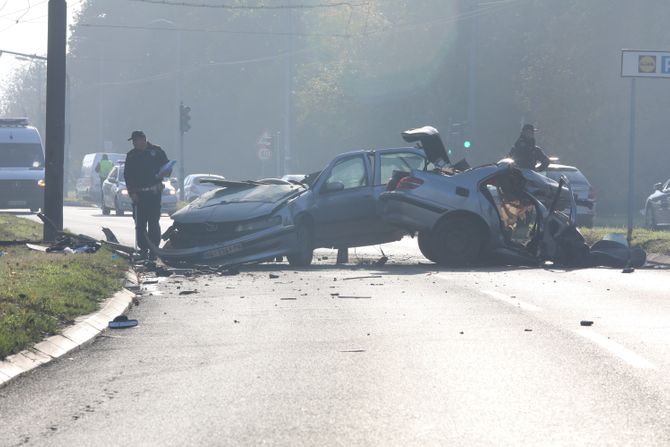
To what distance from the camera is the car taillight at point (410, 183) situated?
19.5 m

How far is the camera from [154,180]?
2017 cm

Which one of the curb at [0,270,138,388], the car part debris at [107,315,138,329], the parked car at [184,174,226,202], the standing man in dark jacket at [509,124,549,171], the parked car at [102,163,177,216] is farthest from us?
the parked car at [184,174,226,202]

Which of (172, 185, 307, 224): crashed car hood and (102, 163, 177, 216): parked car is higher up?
(172, 185, 307, 224): crashed car hood

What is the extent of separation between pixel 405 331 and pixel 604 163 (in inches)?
1439

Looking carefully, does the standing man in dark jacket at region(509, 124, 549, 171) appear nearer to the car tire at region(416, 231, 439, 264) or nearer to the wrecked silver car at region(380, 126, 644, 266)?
the wrecked silver car at region(380, 126, 644, 266)

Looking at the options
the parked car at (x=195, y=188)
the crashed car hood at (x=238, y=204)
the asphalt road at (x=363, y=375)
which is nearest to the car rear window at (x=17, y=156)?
the parked car at (x=195, y=188)

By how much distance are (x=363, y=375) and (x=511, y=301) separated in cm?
555

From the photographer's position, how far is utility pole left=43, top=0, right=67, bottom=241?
2175 centimetres

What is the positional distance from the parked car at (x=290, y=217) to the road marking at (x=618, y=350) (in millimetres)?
8262

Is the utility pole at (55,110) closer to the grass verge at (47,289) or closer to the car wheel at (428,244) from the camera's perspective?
the grass verge at (47,289)

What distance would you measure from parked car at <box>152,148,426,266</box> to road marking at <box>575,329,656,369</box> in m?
8.26

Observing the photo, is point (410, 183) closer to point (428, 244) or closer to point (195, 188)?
point (428, 244)

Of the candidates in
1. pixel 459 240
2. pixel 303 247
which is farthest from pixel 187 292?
pixel 459 240

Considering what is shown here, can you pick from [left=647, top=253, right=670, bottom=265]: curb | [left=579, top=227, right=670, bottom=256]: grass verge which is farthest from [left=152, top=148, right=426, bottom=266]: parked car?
[left=579, top=227, right=670, bottom=256]: grass verge
